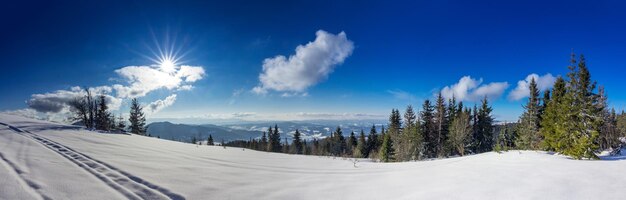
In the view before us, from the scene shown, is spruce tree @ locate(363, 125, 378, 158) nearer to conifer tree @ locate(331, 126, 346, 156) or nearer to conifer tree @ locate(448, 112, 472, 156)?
conifer tree @ locate(331, 126, 346, 156)

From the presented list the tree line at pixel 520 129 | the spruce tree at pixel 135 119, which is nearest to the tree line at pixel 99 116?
the spruce tree at pixel 135 119

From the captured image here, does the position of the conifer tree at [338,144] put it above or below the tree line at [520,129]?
below

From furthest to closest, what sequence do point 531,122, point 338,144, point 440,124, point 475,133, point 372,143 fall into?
point 338,144 < point 372,143 < point 475,133 < point 440,124 < point 531,122

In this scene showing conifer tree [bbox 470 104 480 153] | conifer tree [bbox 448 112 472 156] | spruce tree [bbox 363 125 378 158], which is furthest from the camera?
spruce tree [bbox 363 125 378 158]

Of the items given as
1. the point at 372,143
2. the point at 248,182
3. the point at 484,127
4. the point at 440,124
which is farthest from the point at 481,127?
the point at 248,182

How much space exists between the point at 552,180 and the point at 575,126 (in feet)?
63.8

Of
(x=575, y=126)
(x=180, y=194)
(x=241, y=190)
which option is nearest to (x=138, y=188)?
(x=180, y=194)

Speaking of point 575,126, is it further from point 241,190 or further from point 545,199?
point 241,190

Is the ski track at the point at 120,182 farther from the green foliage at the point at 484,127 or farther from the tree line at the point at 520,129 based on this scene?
the green foliage at the point at 484,127

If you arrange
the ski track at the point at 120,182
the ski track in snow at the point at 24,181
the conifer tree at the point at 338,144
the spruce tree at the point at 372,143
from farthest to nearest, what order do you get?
the conifer tree at the point at 338,144
the spruce tree at the point at 372,143
the ski track at the point at 120,182
the ski track in snow at the point at 24,181

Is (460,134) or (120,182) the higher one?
(120,182)

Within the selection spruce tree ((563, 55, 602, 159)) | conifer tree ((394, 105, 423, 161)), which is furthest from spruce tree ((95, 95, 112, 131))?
spruce tree ((563, 55, 602, 159))

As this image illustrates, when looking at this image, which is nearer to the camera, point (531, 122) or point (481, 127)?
point (531, 122)

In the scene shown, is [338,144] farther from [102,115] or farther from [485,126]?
[102,115]
